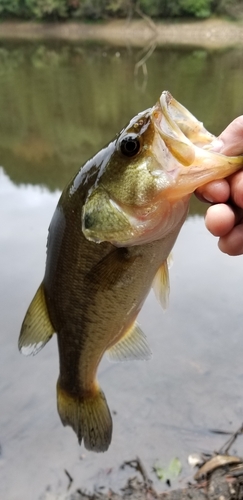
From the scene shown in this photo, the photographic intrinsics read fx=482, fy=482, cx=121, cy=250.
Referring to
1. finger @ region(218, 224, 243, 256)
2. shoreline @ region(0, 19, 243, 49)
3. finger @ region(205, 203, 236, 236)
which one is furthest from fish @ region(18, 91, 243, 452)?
shoreline @ region(0, 19, 243, 49)

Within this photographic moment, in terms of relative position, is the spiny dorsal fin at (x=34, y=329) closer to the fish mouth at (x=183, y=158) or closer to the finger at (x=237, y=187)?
the fish mouth at (x=183, y=158)

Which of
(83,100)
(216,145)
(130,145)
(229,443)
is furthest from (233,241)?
(83,100)

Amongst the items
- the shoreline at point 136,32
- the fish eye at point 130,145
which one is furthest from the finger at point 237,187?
the shoreline at point 136,32

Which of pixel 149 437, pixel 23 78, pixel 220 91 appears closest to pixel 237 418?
pixel 149 437

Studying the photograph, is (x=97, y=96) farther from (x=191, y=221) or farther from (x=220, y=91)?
(x=191, y=221)

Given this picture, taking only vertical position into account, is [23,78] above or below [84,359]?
below

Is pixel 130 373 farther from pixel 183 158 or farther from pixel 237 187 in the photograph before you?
pixel 183 158
